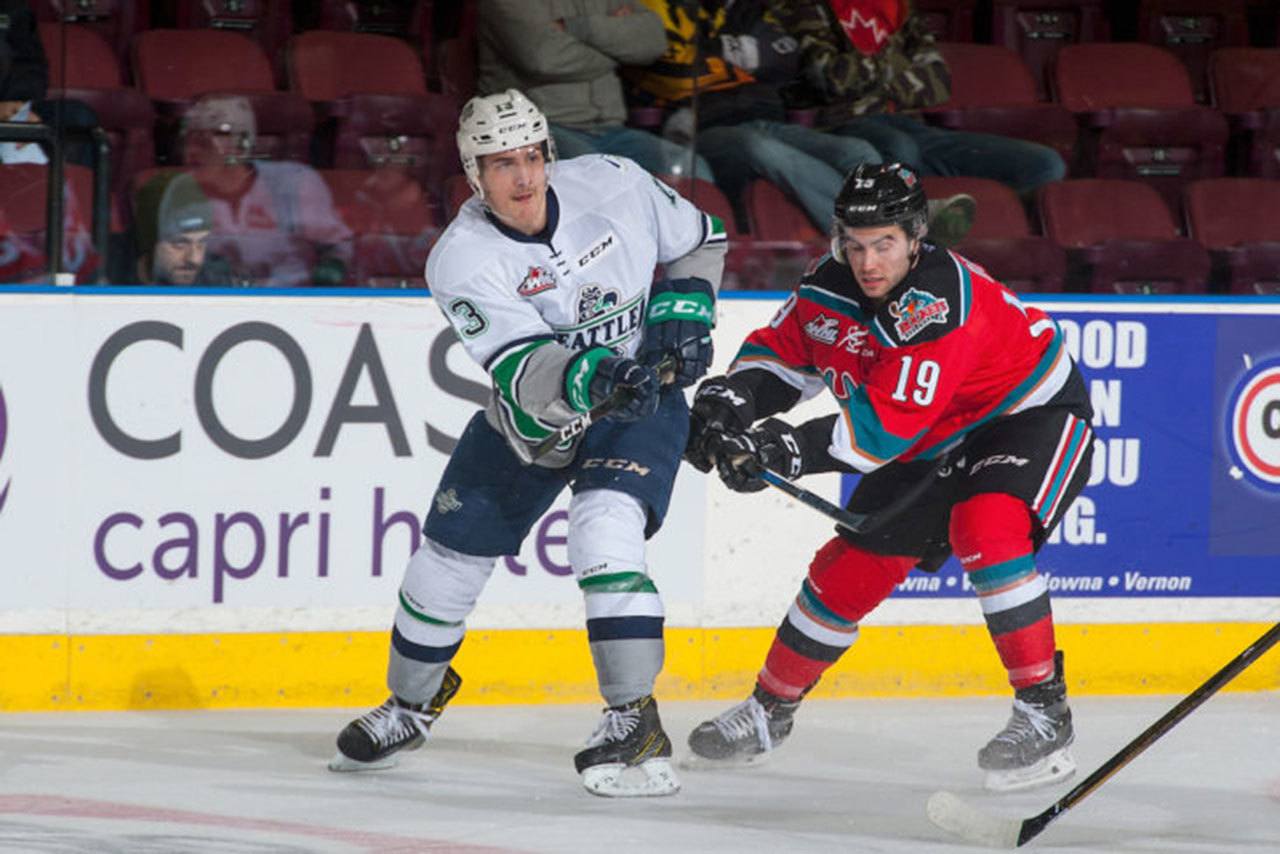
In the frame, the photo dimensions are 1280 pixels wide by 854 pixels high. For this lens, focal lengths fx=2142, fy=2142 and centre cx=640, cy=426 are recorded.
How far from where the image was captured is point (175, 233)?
447cm

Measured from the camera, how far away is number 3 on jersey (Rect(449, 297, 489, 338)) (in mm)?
3631

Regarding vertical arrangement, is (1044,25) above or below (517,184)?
below

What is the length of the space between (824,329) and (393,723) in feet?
3.47

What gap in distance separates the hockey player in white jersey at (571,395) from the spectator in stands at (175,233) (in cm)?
91

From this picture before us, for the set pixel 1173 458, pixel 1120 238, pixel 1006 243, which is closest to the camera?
pixel 1173 458

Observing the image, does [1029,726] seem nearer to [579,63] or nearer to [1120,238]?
[1120,238]

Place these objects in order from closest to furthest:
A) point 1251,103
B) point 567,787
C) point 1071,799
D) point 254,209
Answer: point 1071,799, point 567,787, point 254,209, point 1251,103

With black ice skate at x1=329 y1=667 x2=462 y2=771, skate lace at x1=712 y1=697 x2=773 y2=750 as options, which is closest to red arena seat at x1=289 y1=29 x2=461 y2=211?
black ice skate at x1=329 y1=667 x2=462 y2=771

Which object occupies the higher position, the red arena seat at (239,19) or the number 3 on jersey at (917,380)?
→ the red arena seat at (239,19)

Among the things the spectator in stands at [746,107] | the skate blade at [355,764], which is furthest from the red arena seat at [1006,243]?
the skate blade at [355,764]

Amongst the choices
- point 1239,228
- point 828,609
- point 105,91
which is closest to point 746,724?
point 828,609

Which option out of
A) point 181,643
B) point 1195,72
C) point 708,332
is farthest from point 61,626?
point 1195,72

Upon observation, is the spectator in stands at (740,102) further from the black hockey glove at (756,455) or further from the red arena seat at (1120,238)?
the black hockey glove at (756,455)

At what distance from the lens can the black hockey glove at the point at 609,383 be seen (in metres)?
3.45
